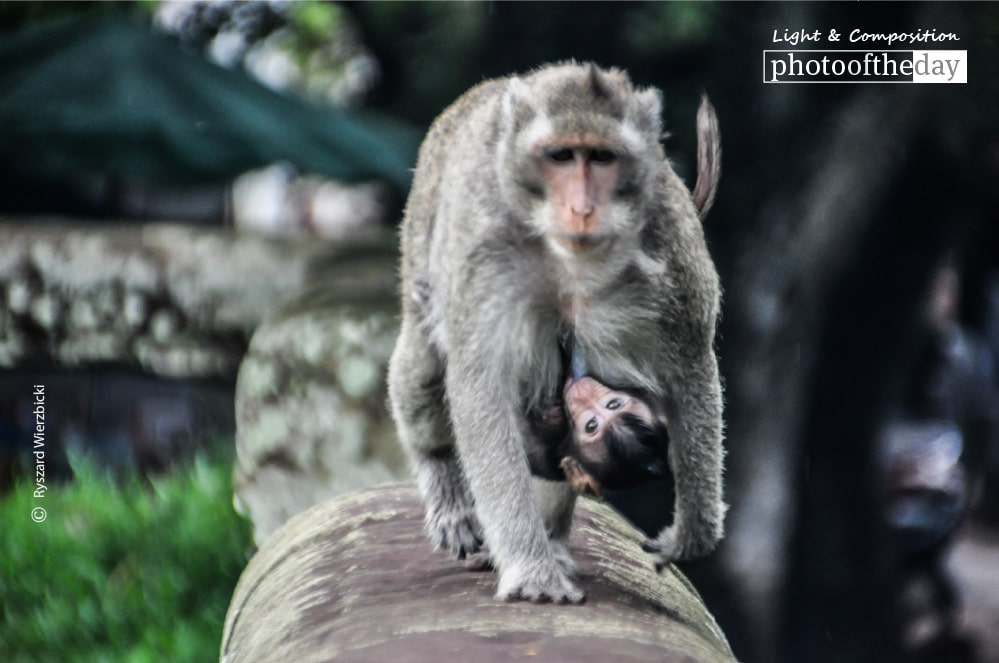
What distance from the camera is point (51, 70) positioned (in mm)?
7094

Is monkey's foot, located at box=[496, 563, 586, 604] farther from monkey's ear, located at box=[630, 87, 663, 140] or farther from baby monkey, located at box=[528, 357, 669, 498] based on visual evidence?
monkey's ear, located at box=[630, 87, 663, 140]

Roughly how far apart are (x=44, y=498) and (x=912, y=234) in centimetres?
493

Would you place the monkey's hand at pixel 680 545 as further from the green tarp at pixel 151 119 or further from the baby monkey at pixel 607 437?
the green tarp at pixel 151 119

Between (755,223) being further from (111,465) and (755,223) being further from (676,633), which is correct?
(676,633)

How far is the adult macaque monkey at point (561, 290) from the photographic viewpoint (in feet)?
9.87

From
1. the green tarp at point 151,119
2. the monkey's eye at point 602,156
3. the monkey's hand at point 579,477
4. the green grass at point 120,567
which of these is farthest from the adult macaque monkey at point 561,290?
the green tarp at point 151,119

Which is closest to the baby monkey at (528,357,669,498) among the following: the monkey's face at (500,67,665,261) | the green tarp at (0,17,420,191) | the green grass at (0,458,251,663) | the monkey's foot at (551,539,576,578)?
the monkey's foot at (551,539,576,578)

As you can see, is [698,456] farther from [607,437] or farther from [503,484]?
[503,484]

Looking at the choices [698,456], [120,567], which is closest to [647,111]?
[698,456]

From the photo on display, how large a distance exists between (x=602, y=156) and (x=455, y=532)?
43.1 inches

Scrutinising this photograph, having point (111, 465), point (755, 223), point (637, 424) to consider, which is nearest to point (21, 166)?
point (111, 465)

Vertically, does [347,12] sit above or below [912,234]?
above

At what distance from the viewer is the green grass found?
5570mm

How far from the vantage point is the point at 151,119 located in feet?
22.3
